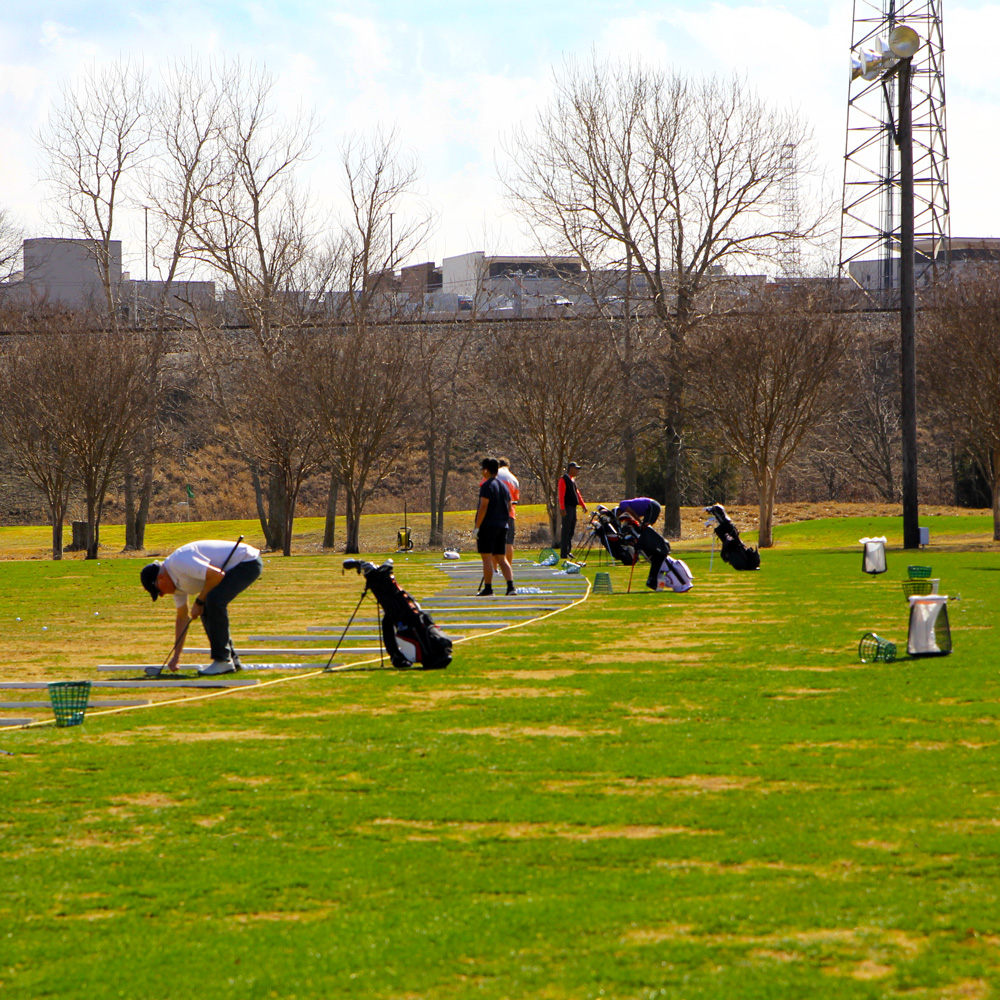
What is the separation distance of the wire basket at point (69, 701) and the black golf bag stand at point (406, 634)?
2.94m

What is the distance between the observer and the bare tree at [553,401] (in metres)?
35.4

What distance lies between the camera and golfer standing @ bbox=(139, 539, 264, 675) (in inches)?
414

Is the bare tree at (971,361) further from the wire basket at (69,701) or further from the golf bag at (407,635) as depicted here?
the wire basket at (69,701)

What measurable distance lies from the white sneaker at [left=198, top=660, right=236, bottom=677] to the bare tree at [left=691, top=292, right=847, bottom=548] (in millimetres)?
23154

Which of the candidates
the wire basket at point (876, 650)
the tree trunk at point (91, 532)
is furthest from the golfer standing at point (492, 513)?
the tree trunk at point (91, 532)

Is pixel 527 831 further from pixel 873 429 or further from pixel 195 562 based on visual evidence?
pixel 873 429

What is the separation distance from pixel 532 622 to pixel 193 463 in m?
55.1

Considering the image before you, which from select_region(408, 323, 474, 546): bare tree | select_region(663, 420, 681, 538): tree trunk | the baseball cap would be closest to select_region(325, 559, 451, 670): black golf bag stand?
the baseball cap

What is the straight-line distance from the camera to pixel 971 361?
31.5 meters

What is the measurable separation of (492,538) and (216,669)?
21.3 feet

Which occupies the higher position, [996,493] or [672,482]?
[672,482]

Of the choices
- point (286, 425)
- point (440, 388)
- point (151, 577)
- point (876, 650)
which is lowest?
point (876, 650)

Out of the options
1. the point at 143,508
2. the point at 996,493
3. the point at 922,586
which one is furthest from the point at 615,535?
the point at 143,508

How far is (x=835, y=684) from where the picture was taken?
10039 millimetres
